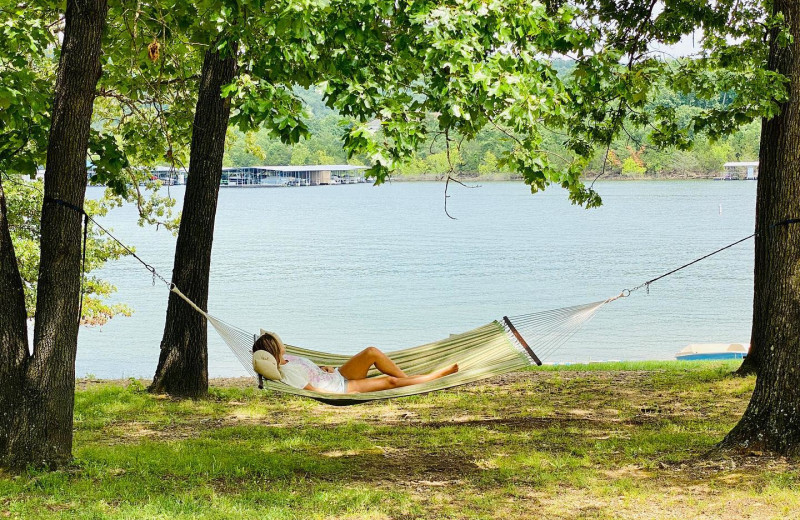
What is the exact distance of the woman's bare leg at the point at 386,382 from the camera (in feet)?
15.4

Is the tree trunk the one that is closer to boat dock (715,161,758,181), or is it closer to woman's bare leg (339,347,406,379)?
woman's bare leg (339,347,406,379)

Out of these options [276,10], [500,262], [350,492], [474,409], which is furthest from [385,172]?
[500,262]

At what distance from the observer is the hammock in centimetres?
416

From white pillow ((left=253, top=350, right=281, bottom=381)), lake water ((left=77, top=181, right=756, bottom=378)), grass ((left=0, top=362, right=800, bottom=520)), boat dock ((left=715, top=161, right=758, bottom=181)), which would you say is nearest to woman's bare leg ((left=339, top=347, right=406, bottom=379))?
grass ((left=0, top=362, right=800, bottom=520))

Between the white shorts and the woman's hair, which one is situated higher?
the woman's hair

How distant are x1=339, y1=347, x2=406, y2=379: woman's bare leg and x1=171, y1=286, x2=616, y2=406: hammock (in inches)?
2.9

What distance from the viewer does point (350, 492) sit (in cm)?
344

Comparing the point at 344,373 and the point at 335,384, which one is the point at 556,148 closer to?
the point at 344,373

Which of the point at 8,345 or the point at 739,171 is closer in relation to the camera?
the point at 8,345

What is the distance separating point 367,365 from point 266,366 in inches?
26.9

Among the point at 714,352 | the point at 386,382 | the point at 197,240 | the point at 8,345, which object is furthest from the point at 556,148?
the point at 8,345

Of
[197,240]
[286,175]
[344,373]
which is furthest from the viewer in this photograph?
[286,175]

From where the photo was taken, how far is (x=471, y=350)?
15.7ft

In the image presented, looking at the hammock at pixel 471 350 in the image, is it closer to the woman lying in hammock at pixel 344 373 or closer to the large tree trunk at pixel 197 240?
the woman lying in hammock at pixel 344 373
